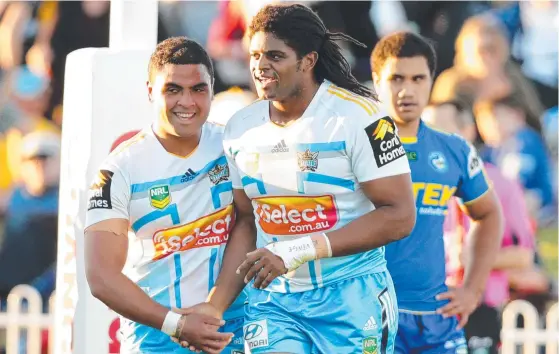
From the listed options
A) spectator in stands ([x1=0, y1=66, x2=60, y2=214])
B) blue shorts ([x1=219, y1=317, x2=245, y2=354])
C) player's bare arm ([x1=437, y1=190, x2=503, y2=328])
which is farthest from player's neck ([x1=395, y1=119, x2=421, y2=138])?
spectator in stands ([x1=0, y1=66, x2=60, y2=214])

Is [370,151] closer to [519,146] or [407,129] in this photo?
[407,129]

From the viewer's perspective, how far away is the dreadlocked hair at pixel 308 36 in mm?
5191

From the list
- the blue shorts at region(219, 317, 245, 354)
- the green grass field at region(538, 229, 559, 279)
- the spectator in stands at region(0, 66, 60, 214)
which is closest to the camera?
the blue shorts at region(219, 317, 245, 354)

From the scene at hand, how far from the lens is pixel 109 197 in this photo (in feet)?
17.5

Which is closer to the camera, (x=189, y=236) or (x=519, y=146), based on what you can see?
(x=189, y=236)

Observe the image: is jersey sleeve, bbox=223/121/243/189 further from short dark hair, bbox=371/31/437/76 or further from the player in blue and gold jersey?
short dark hair, bbox=371/31/437/76

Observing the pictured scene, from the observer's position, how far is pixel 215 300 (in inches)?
210

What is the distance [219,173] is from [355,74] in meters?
4.71

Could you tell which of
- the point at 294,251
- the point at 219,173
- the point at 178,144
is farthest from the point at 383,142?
the point at 178,144

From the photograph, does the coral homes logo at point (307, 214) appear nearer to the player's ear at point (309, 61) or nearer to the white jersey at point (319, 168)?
the white jersey at point (319, 168)

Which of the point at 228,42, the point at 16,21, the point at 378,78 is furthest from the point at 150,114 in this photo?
the point at 16,21

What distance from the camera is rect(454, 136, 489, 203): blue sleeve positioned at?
6508 mm

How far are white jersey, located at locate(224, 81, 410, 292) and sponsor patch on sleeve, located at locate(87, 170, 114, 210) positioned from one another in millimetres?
620

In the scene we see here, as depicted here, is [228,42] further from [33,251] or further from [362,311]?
[362,311]
